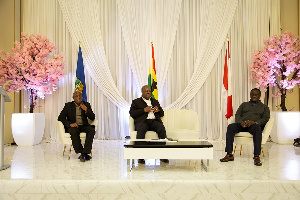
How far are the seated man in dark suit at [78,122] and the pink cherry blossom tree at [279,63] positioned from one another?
4.10 m

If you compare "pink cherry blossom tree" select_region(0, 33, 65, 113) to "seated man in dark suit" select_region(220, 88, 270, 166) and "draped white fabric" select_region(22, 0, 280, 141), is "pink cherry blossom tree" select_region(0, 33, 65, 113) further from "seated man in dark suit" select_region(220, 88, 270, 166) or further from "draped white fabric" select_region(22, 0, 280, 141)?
"seated man in dark suit" select_region(220, 88, 270, 166)

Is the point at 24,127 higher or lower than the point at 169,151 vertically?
higher

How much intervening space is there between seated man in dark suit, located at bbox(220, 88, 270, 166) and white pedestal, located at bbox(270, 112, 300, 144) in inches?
78.9

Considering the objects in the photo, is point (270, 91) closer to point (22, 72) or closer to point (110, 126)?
point (110, 126)

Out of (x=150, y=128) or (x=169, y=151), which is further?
(x=150, y=128)

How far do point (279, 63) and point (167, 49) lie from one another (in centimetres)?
267

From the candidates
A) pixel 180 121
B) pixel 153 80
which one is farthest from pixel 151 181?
pixel 153 80

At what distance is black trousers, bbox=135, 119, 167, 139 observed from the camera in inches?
224

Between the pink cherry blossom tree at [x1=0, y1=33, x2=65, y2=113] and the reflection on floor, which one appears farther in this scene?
the pink cherry blossom tree at [x1=0, y1=33, x2=65, y2=113]

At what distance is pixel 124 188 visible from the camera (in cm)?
406

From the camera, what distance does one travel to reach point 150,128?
6.03m

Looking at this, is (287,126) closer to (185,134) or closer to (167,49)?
(185,134)

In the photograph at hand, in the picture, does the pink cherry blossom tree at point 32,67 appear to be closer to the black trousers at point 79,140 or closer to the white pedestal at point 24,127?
the white pedestal at point 24,127

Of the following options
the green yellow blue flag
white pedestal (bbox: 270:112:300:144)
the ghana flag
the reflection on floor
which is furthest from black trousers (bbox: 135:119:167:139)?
white pedestal (bbox: 270:112:300:144)
